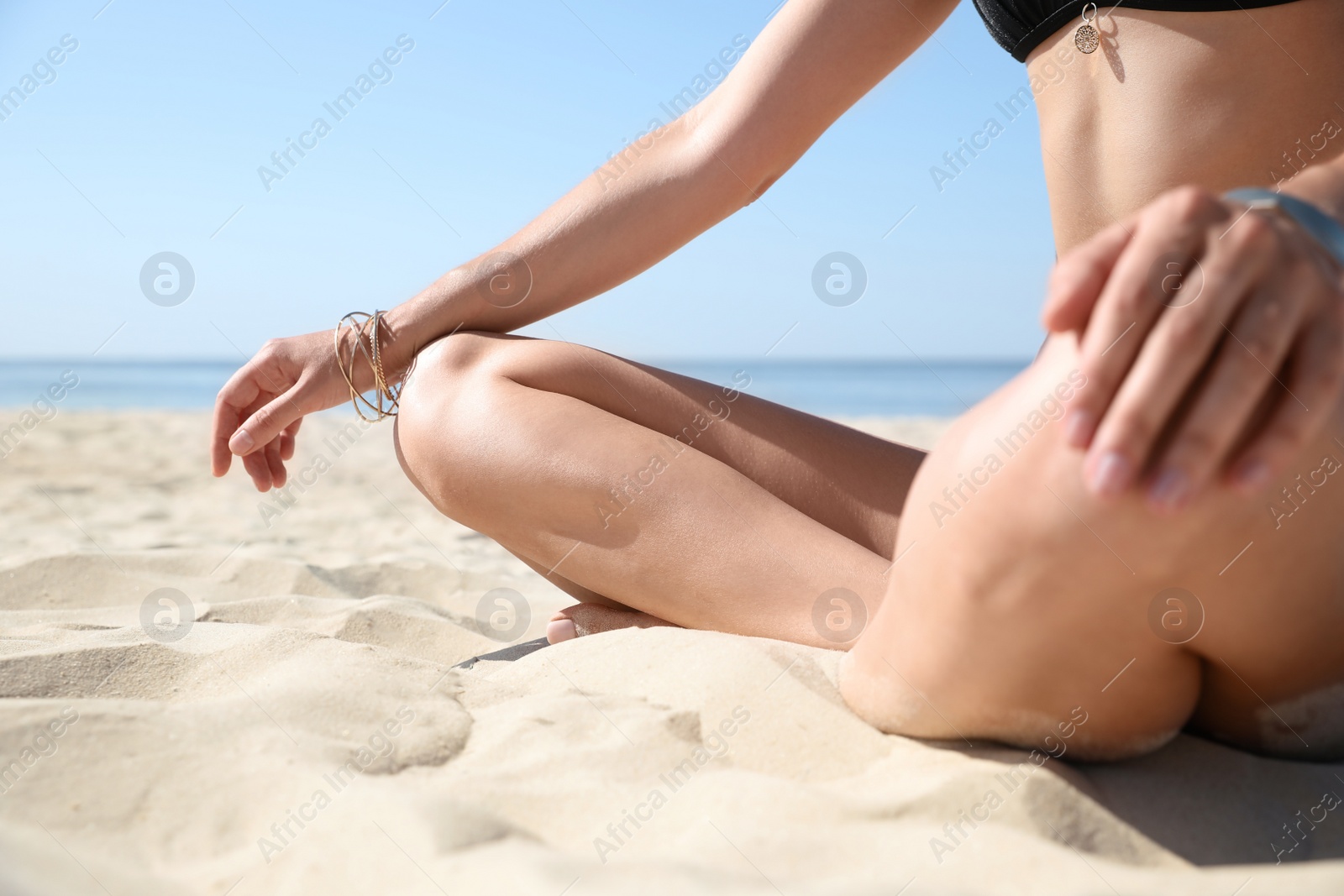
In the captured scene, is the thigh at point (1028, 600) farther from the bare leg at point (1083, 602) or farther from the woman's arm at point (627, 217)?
the woman's arm at point (627, 217)

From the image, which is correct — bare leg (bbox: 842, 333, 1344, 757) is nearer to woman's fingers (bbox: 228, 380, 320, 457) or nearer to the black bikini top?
the black bikini top

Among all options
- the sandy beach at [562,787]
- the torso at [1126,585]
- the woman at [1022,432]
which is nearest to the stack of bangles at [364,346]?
the woman at [1022,432]

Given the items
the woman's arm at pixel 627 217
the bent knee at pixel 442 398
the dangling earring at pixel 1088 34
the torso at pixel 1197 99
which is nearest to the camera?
the torso at pixel 1197 99

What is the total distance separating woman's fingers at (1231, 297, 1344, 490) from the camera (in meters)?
0.65

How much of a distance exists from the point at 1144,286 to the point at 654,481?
90 centimetres

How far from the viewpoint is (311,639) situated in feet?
4.69

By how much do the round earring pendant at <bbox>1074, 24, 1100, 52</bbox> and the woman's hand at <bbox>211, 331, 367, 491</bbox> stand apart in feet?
4.56

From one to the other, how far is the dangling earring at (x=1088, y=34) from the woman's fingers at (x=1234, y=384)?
0.90 meters

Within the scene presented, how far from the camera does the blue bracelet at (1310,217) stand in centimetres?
70

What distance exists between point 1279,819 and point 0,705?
138 cm

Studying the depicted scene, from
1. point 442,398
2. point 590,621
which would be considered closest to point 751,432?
point 590,621

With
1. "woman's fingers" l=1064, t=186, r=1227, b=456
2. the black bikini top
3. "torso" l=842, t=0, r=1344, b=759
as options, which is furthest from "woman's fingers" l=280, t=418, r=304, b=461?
"woman's fingers" l=1064, t=186, r=1227, b=456

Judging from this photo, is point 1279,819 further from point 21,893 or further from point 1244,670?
point 21,893

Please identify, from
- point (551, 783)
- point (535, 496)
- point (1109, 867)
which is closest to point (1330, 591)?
point (1109, 867)
